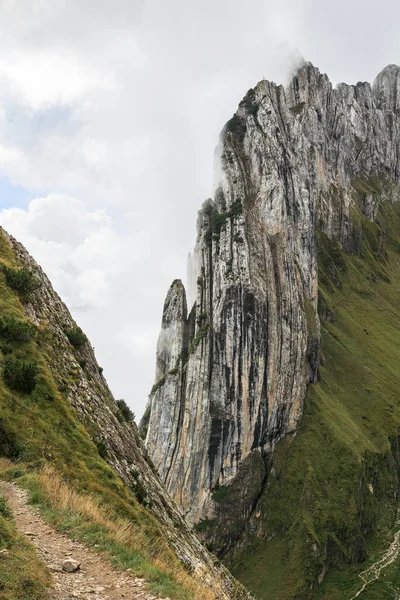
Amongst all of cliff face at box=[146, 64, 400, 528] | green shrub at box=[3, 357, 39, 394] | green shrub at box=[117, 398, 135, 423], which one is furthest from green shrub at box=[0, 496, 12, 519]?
cliff face at box=[146, 64, 400, 528]

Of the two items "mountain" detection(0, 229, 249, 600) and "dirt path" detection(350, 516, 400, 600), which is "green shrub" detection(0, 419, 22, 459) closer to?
"mountain" detection(0, 229, 249, 600)

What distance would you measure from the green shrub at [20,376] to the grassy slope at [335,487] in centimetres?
8987

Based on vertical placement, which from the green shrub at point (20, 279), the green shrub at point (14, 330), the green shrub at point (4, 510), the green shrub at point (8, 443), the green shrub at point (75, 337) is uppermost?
the green shrub at point (20, 279)

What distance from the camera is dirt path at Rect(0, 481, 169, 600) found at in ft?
39.2

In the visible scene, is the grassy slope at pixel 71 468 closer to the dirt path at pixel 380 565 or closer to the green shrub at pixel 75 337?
the green shrub at pixel 75 337

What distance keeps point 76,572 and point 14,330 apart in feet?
49.4

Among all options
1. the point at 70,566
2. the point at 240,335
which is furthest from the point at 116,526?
the point at 240,335

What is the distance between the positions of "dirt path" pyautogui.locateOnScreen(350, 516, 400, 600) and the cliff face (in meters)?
29.7

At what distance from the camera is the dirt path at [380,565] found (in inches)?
3590

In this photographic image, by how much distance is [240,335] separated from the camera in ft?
396

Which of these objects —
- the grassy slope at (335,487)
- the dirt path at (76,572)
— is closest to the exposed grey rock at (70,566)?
the dirt path at (76,572)

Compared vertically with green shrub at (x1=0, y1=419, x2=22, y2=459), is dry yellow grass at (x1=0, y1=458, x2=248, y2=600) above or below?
below

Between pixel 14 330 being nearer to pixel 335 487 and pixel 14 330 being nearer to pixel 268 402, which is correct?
pixel 268 402

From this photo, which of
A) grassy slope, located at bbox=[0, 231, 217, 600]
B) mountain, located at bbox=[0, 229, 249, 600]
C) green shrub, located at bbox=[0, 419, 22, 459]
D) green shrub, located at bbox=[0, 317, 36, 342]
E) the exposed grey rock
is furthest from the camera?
green shrub, located at bbox=[0, 317, 36, 342]
